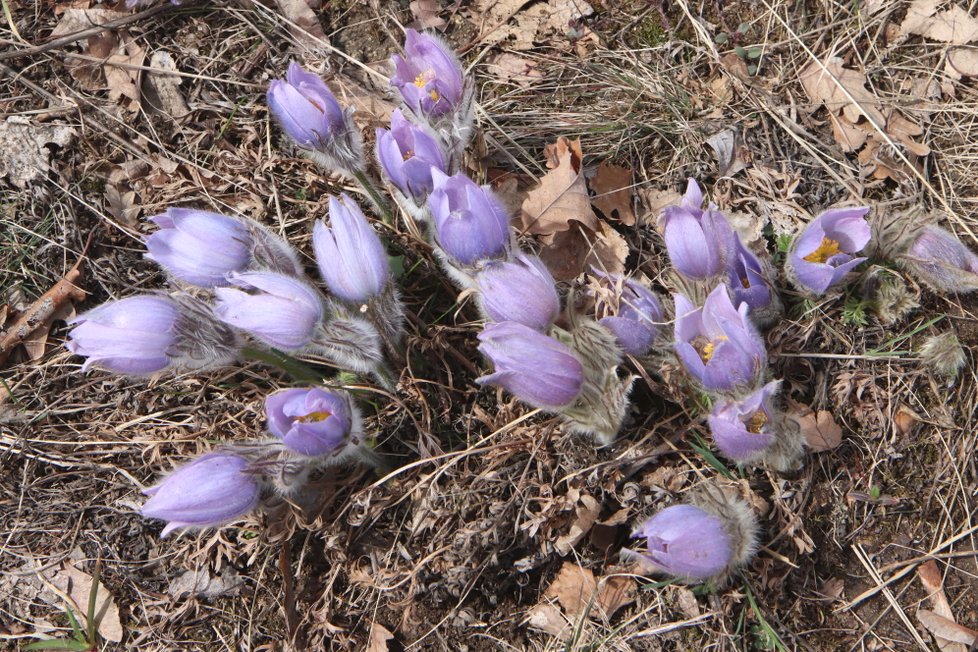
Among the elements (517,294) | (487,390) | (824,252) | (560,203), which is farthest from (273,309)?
(824,252)

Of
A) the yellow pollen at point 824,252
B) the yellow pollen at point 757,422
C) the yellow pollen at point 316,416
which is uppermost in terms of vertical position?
the yellow pollen at point 824,252

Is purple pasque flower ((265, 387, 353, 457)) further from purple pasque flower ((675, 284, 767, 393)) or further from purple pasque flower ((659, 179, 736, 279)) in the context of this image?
purple pasque flower ((659, 179, 736, 279))

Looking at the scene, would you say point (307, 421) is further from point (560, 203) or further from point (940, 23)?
point (940, 23)

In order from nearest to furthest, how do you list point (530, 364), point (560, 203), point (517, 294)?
point (530, 364), point (517, 294), point (560, 203)

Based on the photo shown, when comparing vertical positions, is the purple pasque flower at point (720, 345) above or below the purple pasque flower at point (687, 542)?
above

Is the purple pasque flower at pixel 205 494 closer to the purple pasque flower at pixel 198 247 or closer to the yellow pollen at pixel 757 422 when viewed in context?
the purple pasque flower at pixel 198 247

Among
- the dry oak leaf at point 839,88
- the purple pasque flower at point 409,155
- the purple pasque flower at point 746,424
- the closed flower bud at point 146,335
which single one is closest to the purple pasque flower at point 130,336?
the closed flower bud at point 146,335
